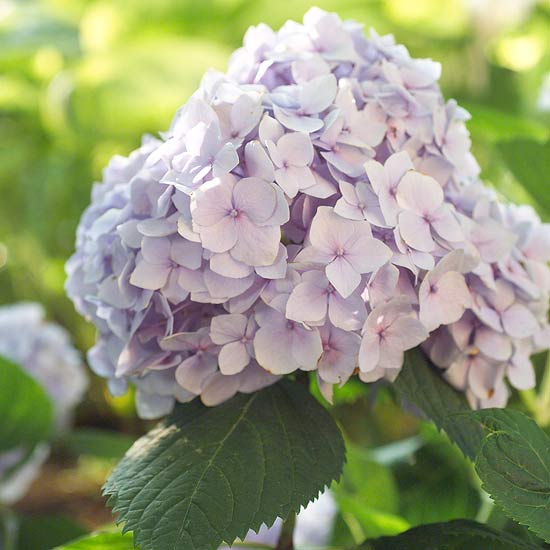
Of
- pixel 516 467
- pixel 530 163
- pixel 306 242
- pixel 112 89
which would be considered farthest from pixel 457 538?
pixel 112 89

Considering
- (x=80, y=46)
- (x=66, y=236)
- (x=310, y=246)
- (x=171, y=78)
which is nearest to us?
(x=310, y=246)

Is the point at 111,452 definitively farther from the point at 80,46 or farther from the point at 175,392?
the point at 80,46

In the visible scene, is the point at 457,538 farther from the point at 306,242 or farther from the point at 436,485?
the point at 436,485

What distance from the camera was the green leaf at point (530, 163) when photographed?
2.22 ft

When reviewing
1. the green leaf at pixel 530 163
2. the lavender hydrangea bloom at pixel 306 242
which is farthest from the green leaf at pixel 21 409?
the green leaf at pixel 530 163

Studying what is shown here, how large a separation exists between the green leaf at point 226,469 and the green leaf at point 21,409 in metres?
0.30

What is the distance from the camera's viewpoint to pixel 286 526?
0.58 metres

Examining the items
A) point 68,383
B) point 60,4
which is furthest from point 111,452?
point 60,4

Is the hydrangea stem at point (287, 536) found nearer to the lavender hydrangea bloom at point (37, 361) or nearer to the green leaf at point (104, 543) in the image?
the green leaf at point (104, 543)

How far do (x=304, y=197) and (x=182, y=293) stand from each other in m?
0.09

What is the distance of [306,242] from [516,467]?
0.54 ft

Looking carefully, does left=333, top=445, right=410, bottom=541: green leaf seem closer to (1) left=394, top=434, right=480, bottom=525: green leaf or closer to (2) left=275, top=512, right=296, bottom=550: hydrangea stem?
(1) left=394, top=434, right=480, bottom=525: green leaf

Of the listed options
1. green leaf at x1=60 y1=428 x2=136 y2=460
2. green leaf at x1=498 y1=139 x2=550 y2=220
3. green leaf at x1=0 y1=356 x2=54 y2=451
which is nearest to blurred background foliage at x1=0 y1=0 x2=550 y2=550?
green leaf at x1=60 y1=428 x2=136 y2=460

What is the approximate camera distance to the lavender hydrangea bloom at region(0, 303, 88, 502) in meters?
0.99
